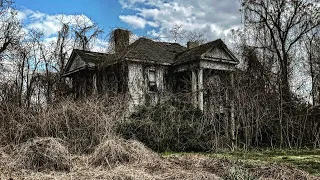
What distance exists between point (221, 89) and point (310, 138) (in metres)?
4.23

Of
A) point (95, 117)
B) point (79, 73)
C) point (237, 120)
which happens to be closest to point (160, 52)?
point (79, 73)

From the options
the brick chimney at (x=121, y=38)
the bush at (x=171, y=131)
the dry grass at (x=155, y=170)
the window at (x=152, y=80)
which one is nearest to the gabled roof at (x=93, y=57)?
the brick chimney at (x=121, y=38)

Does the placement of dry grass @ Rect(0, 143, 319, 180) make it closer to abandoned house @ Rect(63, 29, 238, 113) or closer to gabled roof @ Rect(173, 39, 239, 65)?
A: abandoned house @ Rect(63, 29, 238, 113)

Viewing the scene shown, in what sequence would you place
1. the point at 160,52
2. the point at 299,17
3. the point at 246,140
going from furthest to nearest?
the point at 299,17 → the point at 160,52 → the point at 246,140

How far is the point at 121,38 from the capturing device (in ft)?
65.5

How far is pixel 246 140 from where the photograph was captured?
1198 centimetres

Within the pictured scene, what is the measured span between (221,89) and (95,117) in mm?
5477

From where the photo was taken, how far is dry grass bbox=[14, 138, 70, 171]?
7500 millimetres

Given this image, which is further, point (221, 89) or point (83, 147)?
point (221, 89)

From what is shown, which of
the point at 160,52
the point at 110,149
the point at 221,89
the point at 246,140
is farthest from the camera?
the point at 160,52

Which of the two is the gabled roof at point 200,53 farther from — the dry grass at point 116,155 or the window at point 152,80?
the dry grass at point 116,155

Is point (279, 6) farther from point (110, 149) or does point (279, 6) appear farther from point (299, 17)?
point (110, 149)

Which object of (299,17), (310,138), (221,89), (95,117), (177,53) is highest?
(299,17)

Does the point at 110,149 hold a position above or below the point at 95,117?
below
